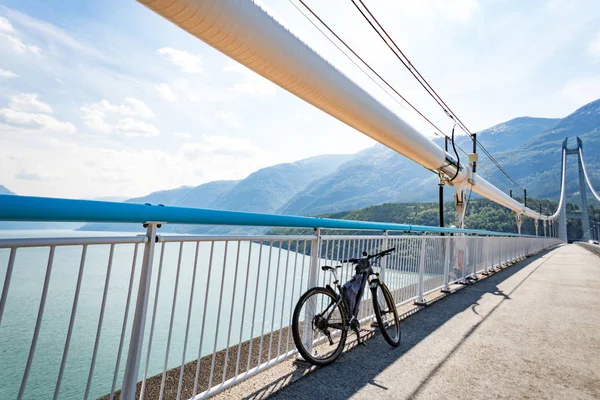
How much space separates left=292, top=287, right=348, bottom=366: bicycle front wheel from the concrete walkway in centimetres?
12

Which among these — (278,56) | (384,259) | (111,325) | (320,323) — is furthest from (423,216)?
(320,323)

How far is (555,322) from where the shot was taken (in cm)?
461

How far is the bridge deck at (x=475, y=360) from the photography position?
8.38 ft

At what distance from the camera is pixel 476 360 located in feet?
10.4

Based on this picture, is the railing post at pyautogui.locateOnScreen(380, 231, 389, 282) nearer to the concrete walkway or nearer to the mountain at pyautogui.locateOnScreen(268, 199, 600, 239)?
the concrete walkway

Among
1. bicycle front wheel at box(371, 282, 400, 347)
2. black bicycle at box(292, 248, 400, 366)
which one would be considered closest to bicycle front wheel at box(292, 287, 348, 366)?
black bicycle at box(292, 248, 400, 366)

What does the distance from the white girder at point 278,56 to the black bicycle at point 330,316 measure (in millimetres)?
3056

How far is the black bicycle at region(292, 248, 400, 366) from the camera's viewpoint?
2.88 metres

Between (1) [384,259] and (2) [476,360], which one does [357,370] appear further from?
(1) [384,259]

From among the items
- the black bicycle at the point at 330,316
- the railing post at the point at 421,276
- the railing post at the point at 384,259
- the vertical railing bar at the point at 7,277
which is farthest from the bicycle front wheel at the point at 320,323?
the railing post at the point at 421,276

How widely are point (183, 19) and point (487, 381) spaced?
15.2 feet

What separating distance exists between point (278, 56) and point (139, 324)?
13.4 feet

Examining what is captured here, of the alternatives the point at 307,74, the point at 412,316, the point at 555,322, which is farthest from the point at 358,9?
the point at 555,322

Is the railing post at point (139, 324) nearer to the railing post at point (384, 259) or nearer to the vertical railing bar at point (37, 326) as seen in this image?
the vertical railing bar at point (37, 326)
